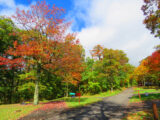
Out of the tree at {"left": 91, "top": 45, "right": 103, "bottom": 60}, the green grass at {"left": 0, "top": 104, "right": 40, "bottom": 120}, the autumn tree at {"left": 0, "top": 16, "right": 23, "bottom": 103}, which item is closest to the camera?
the green grass at {"left": 0, "top": 104, "right": 40, "bottom": 120}

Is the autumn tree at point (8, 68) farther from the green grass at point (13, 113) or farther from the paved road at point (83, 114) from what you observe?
the paved road at point (83, 114)

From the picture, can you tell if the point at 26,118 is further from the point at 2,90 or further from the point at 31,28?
the point at 2,90

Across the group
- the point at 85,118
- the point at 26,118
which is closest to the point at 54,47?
the point at 26,118

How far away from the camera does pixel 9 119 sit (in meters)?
5.83

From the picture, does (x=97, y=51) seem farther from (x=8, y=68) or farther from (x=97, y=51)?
(x=8, y=68)

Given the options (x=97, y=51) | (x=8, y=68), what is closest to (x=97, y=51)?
(x=97, y=51)

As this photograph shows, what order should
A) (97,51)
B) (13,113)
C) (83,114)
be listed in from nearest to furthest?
(83,114)
(13,113)
(97,51)

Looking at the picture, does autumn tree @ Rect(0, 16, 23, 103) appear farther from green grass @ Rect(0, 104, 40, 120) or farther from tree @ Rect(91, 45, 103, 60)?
tree @ Rect(91, 45, 103, 60)

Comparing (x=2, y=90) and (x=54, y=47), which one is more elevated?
(x=54, y=47)

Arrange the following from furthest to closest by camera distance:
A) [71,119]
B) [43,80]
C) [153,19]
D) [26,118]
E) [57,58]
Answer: [43,80]
[57,58]
[153,19]
[26,118]
[71,119]

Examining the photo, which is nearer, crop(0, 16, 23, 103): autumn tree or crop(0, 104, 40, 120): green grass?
crop(0, 104, 40, 120): green grass

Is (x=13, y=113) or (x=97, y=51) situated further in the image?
(x=97, y=51)

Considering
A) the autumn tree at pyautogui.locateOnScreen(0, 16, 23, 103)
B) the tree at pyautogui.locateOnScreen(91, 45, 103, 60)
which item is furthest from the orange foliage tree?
the autumn tree at pyautogui.locateOnScreen(0, 16, 23, 103)

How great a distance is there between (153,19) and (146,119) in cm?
795
